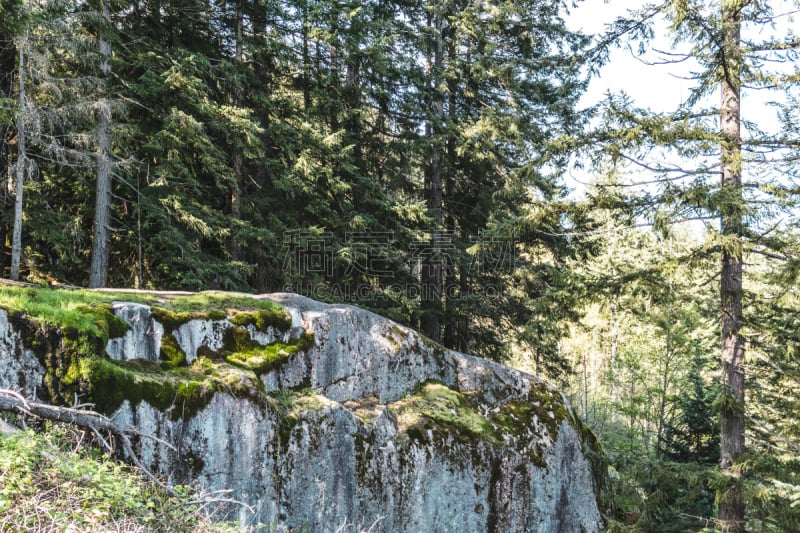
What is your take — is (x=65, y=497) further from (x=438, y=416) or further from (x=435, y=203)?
(x=435, y=203)

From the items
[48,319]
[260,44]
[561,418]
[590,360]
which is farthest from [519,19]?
[590,360]

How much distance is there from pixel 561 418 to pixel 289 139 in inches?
321

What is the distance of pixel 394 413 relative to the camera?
6.77 metres

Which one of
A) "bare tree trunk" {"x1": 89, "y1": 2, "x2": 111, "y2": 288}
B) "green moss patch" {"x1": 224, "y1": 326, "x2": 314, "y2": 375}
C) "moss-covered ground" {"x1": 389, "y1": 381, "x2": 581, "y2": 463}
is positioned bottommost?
"moss-covered ground" {"x1": 389, "y1": 381, "x2": 581, "y2": 463}

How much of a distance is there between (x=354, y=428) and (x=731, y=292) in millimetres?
5187

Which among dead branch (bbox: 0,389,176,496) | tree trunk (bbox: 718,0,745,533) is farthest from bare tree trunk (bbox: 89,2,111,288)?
tree trunk (bbox: 718,0,745,533)

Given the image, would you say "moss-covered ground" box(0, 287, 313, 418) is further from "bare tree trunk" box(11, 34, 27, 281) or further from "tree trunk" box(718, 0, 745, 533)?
"tree trunk" box(718, 0, 745, 533)

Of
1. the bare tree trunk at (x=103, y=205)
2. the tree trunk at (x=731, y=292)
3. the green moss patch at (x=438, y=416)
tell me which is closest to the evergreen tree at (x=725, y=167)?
the tree trunk at (x=731, y=292)

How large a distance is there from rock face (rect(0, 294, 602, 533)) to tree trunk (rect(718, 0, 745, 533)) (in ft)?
7.04

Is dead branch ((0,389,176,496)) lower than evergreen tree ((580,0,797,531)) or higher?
lower

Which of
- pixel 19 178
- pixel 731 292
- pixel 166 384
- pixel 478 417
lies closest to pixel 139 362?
pixel 166 384

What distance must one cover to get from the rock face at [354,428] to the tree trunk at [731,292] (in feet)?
7.04

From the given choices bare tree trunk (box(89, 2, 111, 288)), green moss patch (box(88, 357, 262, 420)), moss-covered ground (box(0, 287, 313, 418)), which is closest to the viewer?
moss-covered ground (box(0, 287, 313, 418))

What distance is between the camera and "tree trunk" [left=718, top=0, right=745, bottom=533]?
5.75m
